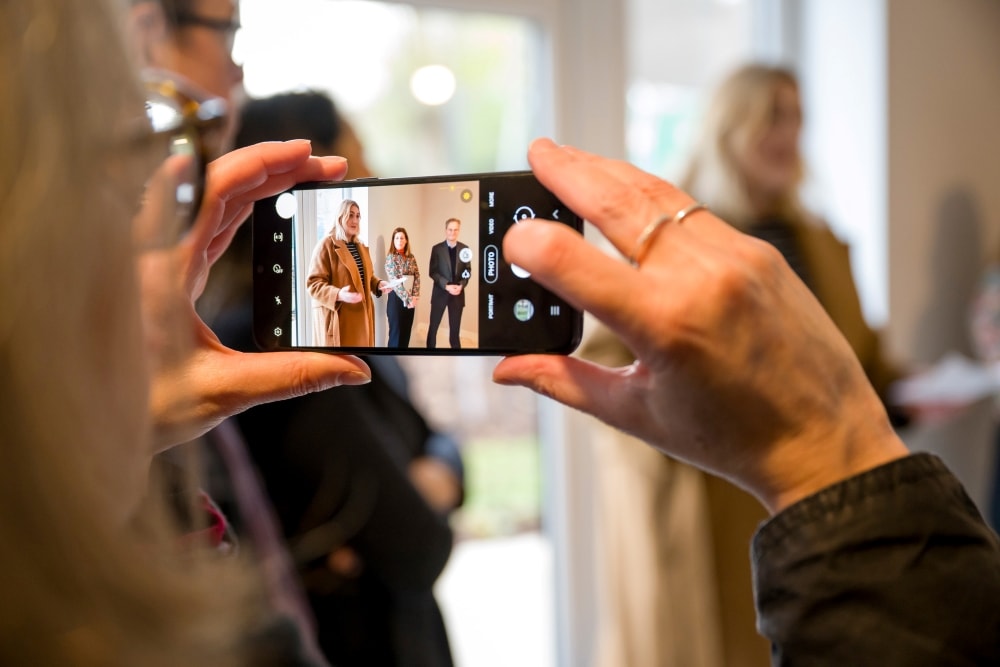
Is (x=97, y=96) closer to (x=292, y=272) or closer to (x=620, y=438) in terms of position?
(x=292, y=272)

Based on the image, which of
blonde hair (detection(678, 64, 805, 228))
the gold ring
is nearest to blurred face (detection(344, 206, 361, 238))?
the gold ring

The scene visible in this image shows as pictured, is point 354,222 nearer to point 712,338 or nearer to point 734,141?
point 712,338

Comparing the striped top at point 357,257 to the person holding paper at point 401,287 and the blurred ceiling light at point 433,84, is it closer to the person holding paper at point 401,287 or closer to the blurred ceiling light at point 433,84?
the person holding paper at point 401,287

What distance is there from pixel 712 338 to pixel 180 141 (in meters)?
0.32

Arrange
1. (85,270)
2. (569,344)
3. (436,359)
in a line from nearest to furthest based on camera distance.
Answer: (85,270), (569,344), (436,359)

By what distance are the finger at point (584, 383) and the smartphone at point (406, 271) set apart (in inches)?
1.3

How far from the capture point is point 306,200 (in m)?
0.56

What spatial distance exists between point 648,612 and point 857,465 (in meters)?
0.92

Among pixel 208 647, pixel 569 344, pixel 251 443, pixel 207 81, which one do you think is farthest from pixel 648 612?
pixel 208 647

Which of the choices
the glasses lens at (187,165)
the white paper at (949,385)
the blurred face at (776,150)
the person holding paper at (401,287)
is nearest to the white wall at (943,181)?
the white paper at (949,385)

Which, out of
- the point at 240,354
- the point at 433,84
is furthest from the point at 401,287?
the point at 433,84

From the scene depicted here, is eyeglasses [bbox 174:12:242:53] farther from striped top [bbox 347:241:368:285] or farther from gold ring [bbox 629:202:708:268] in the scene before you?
gold ring [bbox 629:202:708:268]

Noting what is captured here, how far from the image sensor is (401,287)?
54cm

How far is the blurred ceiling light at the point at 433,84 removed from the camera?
4.77 ft
